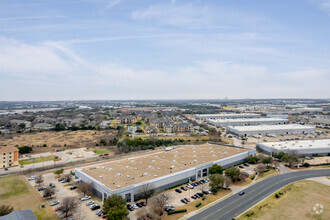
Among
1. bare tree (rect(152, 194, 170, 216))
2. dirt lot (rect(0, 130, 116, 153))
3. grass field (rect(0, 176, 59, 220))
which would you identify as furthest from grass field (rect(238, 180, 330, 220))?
dirt lot (rect(0, 130, 116, 153))

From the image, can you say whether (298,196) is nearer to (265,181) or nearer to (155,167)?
(265,181)

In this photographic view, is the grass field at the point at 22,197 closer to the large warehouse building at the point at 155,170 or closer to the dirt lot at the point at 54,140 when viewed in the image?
the large warehouse building at the point at 155,170

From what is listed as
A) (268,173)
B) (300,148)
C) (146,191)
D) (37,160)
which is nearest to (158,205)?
(146,191)

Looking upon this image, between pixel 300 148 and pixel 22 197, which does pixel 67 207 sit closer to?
pixel 22 197

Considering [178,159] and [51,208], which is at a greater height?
[178,159]

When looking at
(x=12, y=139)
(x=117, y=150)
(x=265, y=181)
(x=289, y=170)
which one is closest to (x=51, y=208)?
(x=117, y=150)

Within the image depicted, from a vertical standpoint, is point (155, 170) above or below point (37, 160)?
above

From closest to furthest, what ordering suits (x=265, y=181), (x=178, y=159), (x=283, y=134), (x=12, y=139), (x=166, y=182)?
(x=166, y=182) → (x=265, y=181) → (x=178, y=159) → (x=12, y=139) → (x=283, y=134)
